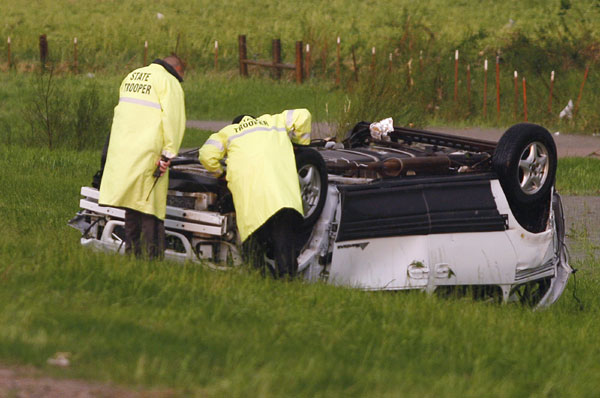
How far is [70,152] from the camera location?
56.9ft

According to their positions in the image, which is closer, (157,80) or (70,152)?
(157,80)

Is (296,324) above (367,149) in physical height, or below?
below

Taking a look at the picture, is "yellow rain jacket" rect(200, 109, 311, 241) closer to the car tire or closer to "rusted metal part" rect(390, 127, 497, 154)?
the car tire

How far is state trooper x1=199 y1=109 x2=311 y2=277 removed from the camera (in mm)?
7352

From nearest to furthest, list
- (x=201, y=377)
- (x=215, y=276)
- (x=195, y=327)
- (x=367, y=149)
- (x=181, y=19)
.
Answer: (x=201, y=377) < (x=195, y=327) < (x=215, y=276) < (x=367, y=149) < (x=181, y=19)

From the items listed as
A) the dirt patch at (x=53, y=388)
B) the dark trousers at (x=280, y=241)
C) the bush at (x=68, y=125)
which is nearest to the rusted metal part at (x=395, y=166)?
the dark trousers at (x=280, y=241)

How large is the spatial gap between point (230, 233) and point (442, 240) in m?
1.45

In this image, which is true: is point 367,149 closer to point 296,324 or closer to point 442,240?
point 442,240

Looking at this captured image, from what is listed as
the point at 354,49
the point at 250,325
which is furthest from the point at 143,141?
the point at 354,49

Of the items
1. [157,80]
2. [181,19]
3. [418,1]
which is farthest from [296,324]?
[418,1]

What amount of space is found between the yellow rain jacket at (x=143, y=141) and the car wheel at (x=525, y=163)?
7.52 feet

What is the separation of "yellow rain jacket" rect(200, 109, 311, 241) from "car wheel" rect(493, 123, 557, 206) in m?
1.47

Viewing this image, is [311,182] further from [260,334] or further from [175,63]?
[260,334]

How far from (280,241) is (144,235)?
36.7 inches
